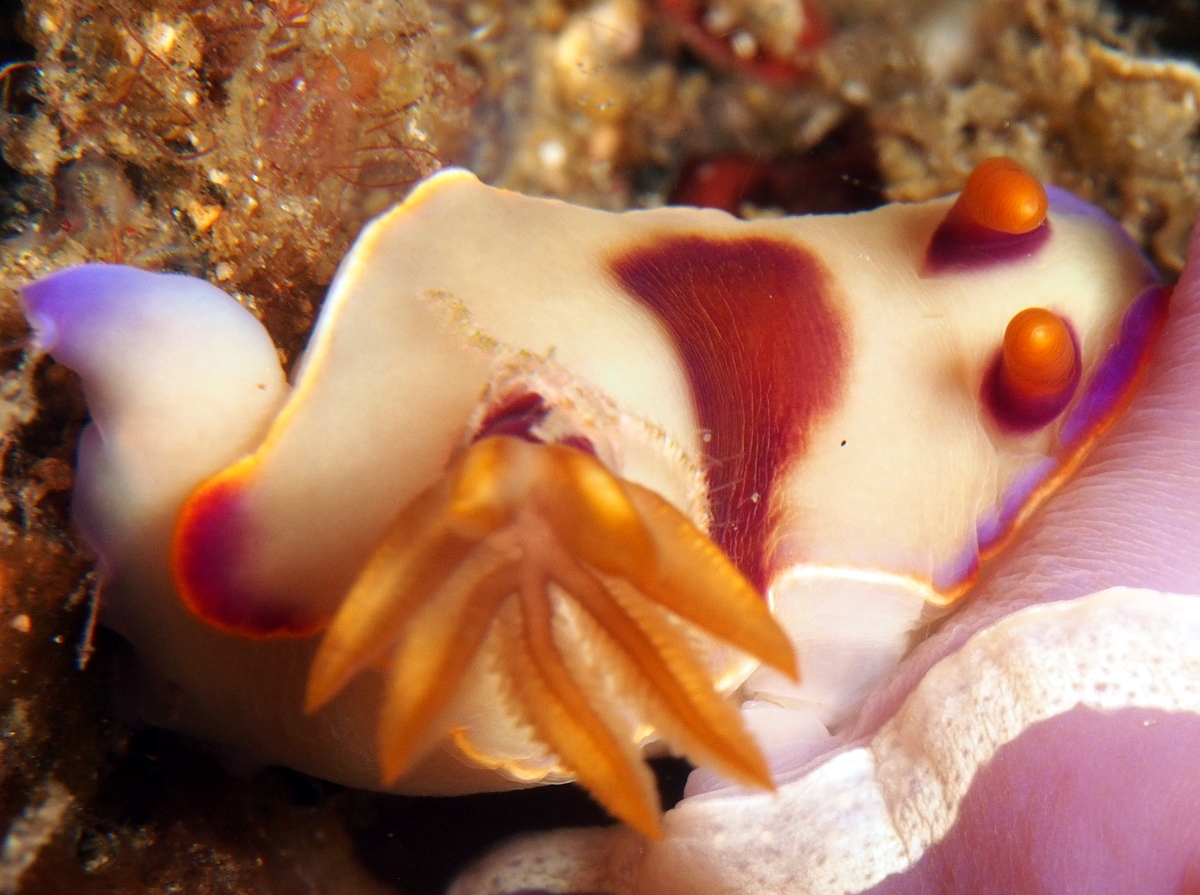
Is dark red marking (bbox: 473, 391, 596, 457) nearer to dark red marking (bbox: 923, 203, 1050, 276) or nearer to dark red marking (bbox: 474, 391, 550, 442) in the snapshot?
dark red marking (bbox: 474, 391, 550, 442)

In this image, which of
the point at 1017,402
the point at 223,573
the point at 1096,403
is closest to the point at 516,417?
the point at 223,573

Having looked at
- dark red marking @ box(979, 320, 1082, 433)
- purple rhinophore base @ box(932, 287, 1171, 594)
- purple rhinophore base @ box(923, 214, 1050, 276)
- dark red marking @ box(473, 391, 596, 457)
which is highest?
dark red marking @ box(473, 391, 596, 457)

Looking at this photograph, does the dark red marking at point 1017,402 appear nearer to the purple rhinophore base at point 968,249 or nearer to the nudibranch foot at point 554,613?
the purple rhinophore base at point 968,249

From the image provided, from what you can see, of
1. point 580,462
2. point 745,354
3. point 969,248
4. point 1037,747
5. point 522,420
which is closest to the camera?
point 580,462

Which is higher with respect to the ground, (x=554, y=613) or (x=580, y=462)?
(x=580, y=462)

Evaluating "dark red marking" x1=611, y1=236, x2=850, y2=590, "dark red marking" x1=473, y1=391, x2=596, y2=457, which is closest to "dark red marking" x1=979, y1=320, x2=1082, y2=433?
"dark red marking" x1=611, y1=236, x2=850, y2=590

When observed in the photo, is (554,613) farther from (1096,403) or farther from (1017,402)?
(1096,403)

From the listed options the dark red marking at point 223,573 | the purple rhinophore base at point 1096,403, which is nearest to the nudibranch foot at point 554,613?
the dark red marking at point 223,573

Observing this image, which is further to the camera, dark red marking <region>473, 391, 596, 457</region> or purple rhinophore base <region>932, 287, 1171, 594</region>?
purple rhinophore base <region>932, 287, 1171, 594</region>
